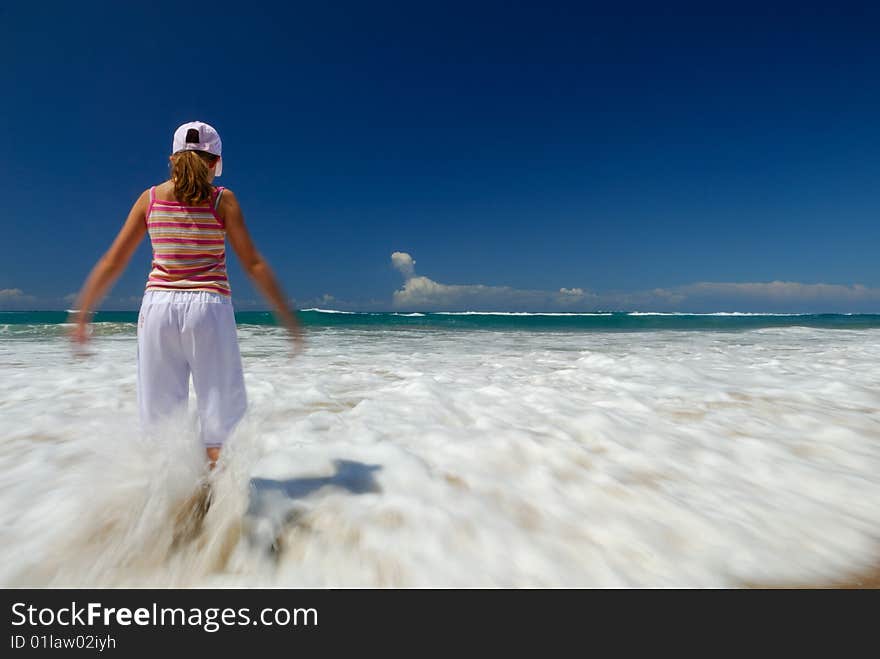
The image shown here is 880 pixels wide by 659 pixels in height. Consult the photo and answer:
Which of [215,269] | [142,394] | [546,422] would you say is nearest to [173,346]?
[142,394]

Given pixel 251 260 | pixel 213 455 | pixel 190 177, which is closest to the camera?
pixel 190 177

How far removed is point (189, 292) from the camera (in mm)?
2014

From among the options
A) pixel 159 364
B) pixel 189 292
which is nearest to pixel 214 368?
pixel 159 364

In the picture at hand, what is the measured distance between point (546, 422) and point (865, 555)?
2.16 m

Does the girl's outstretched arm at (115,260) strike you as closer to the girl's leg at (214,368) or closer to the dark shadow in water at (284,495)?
the girl's leg at (214,368)

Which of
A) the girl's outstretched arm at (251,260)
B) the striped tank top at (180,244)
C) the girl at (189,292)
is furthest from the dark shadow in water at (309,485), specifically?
the striped tank top at (180,244)

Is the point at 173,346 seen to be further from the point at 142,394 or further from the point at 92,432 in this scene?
the point at 92,432

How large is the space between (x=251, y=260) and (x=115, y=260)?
0.60 metres

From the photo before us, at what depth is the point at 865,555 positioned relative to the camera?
1.99 m

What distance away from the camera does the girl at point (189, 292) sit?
1985 mm

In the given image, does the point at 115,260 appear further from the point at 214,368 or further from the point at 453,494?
the point at 453,494

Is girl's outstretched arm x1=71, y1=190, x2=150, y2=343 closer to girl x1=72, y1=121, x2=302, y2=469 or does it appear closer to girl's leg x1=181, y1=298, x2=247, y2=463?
girl x1=72, y1=121, x2=302, y2=469
